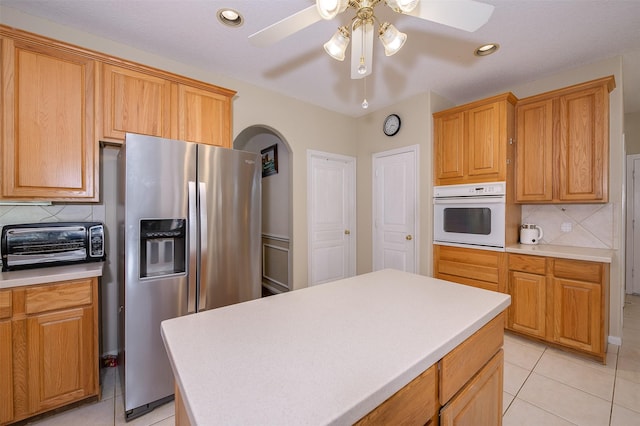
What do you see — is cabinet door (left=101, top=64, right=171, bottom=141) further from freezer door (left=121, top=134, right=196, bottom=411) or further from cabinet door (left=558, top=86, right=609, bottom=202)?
cabinet door (left=558, top=86, right=609, bottom=202)

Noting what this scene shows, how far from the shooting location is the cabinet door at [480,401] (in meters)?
0.89

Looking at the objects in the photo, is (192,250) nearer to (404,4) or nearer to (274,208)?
(404,4)

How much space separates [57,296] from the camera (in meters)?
1.63

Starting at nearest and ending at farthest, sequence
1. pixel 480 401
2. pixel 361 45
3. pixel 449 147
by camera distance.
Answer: pixel 480 401 < pixel 361 45 < pixel 449 147

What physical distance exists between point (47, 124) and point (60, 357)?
150cm

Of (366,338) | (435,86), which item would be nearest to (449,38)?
(435,86)

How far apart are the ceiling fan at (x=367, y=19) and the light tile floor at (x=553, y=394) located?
2.27 meters

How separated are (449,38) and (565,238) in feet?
7.60

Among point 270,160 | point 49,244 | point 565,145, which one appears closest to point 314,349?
point 49,244

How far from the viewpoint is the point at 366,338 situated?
2.72 feet

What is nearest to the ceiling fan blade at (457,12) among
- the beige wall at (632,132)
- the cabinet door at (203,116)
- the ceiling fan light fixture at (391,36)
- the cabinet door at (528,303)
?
the ceiling fan light fixture at (391,36)

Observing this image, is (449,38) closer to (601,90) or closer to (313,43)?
(313,43)

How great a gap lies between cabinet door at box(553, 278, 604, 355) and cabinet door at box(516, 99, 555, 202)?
858 millimetres

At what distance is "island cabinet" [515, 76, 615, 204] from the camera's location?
7.70ft
